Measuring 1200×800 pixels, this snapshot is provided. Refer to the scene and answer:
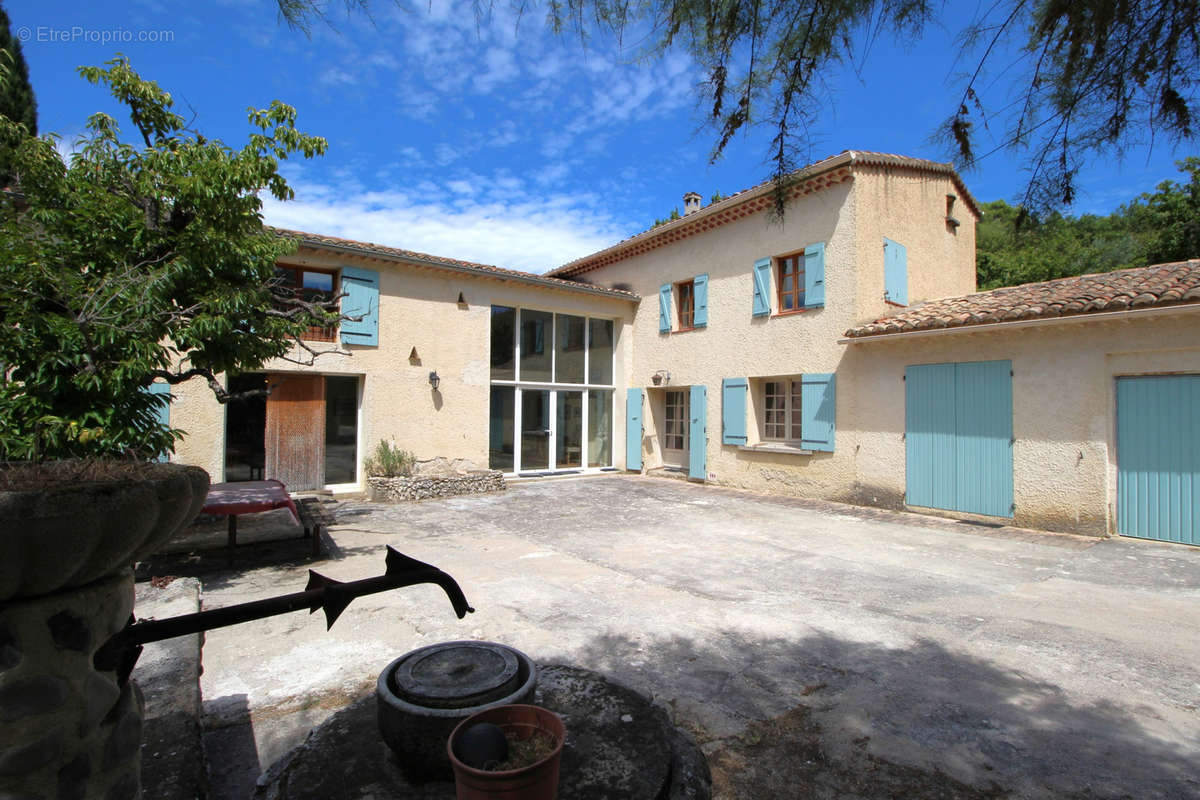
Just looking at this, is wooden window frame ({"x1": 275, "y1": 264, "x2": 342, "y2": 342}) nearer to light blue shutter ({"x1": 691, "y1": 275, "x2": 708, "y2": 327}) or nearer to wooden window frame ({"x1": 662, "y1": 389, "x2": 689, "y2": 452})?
light blue shutter ({"x1": 691, "y1": 275, "x2": 708, "y2": 327})

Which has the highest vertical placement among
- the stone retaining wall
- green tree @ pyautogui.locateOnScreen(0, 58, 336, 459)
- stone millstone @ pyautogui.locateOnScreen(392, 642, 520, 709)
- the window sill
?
green tree @ pyautogui.locateOnScreen(0, 58, 336, 459)

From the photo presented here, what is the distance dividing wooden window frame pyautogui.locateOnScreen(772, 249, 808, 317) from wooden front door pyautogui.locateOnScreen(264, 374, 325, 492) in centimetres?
814

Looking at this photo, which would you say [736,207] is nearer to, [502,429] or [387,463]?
[502,429]

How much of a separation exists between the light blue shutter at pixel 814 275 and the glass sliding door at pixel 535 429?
5.64 metres

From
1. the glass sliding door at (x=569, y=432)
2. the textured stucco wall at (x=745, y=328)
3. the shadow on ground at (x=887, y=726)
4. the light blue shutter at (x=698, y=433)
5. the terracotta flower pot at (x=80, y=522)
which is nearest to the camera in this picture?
the terracotta flower pot at (x=80, y=522)

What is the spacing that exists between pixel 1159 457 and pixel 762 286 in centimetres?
595

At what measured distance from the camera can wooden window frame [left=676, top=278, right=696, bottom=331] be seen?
12.6 meters

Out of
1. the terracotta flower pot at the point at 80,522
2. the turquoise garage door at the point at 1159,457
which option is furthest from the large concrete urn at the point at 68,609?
the turquoise garage door at the point at 1159,457

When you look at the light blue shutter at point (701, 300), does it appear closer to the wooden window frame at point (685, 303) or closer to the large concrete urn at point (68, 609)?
the wooden window frame at point (685, 303)

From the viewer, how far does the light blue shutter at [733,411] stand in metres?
11.0

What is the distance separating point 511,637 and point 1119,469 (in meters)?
7.54

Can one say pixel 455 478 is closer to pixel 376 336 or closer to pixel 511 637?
pixel 376 336

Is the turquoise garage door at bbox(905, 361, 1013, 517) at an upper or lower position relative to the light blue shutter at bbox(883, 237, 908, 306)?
lower

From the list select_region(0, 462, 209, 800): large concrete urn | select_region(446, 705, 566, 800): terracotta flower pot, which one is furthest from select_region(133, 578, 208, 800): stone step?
select_region(446, 705, 566, 800): terracotta flower pot
